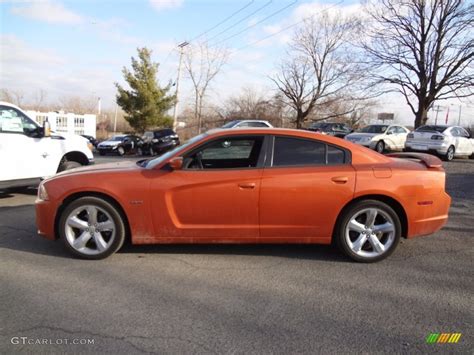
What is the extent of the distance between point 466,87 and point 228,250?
87.8ft

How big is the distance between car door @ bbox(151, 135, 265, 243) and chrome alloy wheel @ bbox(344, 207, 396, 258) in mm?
1106

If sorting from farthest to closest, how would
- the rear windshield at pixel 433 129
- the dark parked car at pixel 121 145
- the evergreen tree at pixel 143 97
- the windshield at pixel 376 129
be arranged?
the evergreen tree at pixel 143 97
the dark parked car at pixel 121 145
the windshield at pixel 376 129
the rear windshield at pixel 433 129

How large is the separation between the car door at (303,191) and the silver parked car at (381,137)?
13642 mm

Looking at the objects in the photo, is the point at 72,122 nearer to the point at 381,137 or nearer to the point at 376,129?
the point at 376,129

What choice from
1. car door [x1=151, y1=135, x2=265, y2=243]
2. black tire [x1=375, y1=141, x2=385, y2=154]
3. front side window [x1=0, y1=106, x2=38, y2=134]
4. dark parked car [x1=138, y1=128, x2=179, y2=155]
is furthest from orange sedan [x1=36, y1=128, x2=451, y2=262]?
dark parked car [x1=138, y1=128, x2=179, y2=155]

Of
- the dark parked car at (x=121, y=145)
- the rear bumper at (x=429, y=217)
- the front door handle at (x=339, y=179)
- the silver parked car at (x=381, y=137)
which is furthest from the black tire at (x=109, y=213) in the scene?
the dark parked car at (x=121, y=145)

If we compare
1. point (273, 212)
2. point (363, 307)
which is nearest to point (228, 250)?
point (273, 212)

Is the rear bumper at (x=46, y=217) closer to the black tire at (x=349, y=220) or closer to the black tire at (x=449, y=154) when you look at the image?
the black tire at (x=349, y=220)

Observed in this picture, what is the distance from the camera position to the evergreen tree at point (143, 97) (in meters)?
37.1

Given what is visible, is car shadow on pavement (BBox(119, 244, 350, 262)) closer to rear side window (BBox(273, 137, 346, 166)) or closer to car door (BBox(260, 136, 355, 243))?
car door (BBox(260, 136, 355, 243))

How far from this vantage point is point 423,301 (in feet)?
11.6

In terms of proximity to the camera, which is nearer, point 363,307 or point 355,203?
point 363,307

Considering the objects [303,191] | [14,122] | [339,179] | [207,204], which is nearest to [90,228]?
[207,204]

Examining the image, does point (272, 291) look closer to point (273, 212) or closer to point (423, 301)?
point (273, 212)
